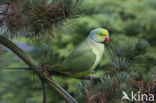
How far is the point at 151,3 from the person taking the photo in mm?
3393

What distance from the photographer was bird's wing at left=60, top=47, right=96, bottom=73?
0.85m

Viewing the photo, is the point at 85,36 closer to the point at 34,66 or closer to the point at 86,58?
the point at 86,58

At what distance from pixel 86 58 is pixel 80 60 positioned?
0.03 metres

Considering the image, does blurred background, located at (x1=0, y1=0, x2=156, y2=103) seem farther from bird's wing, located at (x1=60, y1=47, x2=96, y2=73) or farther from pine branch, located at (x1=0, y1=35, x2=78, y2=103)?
pine branch, located at (x1=0, y1=35, x2=78, y2=103)

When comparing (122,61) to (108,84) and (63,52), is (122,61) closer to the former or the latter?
(108,84)

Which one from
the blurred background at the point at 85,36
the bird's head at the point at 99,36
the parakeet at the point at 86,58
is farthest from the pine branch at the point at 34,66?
the blurred background at the point at 85,36

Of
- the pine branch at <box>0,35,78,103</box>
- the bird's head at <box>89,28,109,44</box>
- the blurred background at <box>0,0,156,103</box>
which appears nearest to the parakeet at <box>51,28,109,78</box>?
the bird's head at <box>89,28,109,44</box>

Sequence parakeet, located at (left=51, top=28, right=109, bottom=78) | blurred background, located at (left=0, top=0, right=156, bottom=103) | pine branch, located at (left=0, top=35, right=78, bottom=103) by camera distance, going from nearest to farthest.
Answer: pine branch, located at (left=0, top=35, right=78, bottom=103)
parakeet, located at (left=51, top=28, right=109, bottom=78)
blurred background, located at (left=0, top=0, right=156, bottom=103)

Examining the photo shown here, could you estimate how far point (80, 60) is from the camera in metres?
0.88

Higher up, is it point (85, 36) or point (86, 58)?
point (86, 58)

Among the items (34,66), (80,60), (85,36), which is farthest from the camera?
(85,36)

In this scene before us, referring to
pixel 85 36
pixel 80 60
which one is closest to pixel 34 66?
pixel 80 60

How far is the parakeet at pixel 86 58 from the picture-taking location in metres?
0.85

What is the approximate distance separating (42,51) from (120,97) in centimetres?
31
